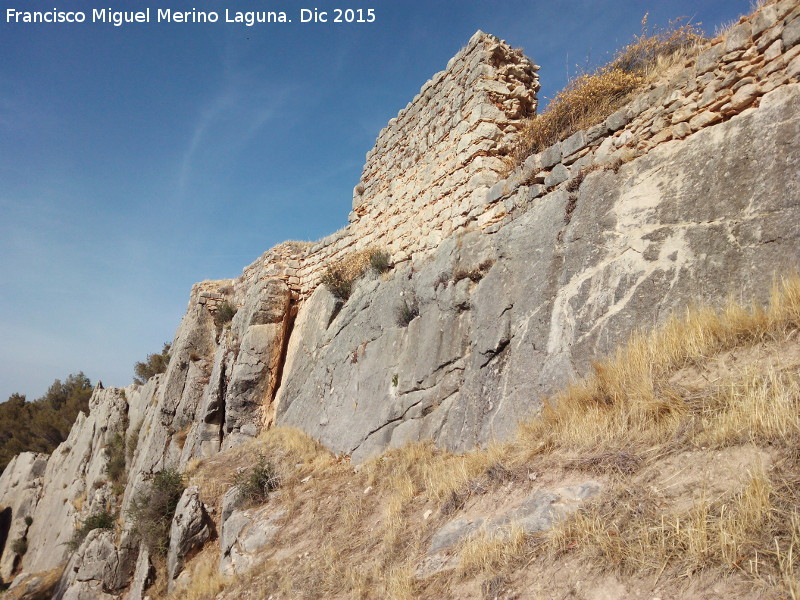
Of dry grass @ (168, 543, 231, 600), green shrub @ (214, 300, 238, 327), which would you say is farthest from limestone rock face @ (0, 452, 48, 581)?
dry grass @ (168, 543, 231, 600)

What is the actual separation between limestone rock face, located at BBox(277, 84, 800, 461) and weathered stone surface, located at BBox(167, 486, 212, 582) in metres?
2.46

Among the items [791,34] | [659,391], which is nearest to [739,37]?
[791,34]

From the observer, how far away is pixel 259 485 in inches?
312

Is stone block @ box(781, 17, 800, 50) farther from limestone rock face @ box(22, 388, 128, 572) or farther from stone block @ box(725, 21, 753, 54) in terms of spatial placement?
limestone rock face @ box(22, 388, 128, 572)

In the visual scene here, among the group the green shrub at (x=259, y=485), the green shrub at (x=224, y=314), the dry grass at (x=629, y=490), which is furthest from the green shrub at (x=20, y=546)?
the dry grass at (x=629, y=490)

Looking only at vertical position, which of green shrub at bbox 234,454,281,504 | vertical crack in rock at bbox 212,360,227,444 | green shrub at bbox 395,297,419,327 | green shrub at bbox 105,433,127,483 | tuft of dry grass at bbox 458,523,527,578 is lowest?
tuft of dry grass at bbox 458,523,527,578

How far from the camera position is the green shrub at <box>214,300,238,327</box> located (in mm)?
15844

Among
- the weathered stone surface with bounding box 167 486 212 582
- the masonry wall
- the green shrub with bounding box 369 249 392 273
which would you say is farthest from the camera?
the green shrub with bounding box 369 249 392 273

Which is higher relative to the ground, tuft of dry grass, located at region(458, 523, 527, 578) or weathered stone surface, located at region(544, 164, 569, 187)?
weathered stone surface, located at region(544, 164, 569, 187)

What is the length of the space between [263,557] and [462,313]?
4.30 metres

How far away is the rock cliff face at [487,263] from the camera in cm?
457

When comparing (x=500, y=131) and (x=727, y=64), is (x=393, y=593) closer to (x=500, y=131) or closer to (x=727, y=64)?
(x=727, y=64)

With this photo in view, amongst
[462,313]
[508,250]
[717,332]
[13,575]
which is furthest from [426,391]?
[13,575]

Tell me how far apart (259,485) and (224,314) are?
29.8 feet
